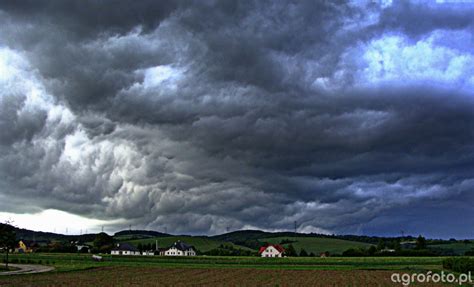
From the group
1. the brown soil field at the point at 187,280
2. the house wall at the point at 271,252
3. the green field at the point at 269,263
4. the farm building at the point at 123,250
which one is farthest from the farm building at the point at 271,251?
the brown soil field at the point at 187,280

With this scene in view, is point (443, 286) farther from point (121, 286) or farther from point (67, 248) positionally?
point (67, 248)

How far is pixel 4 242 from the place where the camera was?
93.1 meters

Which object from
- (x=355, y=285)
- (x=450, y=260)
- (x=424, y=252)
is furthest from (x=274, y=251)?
(x=355, y=285)

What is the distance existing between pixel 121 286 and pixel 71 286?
4.61 meters

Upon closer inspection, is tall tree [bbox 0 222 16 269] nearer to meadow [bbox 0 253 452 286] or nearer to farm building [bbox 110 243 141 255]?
meadow [bbox 0 253 452 286]

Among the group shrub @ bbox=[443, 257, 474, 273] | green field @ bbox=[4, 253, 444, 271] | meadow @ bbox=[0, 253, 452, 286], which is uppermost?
shrub @ bbox=[443, 257, 474, 273]

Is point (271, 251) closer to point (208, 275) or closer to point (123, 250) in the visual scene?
point (123, 250)

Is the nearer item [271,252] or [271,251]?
[271,252]

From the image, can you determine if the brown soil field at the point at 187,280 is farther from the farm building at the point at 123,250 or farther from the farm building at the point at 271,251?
the farm building at the point at 123,250

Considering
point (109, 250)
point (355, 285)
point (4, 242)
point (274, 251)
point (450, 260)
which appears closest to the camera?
point (355, 285)

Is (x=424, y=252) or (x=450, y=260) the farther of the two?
(x=424, y=252)

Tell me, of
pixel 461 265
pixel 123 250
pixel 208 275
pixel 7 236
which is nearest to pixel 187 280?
pixel 208 275

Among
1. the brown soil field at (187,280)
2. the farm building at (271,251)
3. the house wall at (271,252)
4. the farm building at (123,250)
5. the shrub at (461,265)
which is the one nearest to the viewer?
the brown soil field at (187,280)

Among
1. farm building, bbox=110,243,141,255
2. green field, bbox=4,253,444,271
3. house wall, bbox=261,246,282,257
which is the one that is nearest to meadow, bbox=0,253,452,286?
green field, bbox=4,253,444,271
